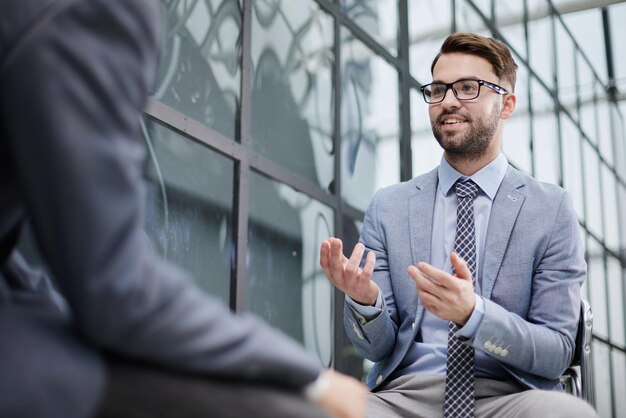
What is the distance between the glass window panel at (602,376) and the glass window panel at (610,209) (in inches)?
66.8

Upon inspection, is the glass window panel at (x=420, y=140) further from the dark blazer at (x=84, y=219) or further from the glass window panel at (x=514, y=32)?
the dark blazer at (x=84, y=219)

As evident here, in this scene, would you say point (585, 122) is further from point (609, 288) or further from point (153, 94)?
point (153, 94)

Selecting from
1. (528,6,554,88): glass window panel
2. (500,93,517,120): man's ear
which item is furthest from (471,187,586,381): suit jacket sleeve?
(528,6,554,88): glass window panel

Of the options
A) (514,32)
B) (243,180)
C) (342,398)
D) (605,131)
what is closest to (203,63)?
(243,180)

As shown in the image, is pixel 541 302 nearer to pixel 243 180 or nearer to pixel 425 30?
pixel 243 180

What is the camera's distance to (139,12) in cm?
89

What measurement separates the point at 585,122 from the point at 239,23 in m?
8.44

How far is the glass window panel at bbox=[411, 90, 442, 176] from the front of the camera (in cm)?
641

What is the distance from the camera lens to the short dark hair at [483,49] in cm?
287

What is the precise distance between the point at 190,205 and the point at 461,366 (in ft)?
6.11

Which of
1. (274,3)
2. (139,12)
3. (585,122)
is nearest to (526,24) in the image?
(585,122)

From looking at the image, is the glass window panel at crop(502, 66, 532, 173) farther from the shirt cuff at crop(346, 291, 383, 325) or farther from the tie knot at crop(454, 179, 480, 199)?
the shirt cuff at crop(346, 291, 383, 325)

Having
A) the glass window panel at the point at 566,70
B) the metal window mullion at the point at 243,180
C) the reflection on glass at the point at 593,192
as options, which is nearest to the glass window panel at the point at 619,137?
the reflection on glass at the point at 593,192

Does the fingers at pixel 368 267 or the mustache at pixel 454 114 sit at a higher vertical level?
the mustache at pixel 454 114
